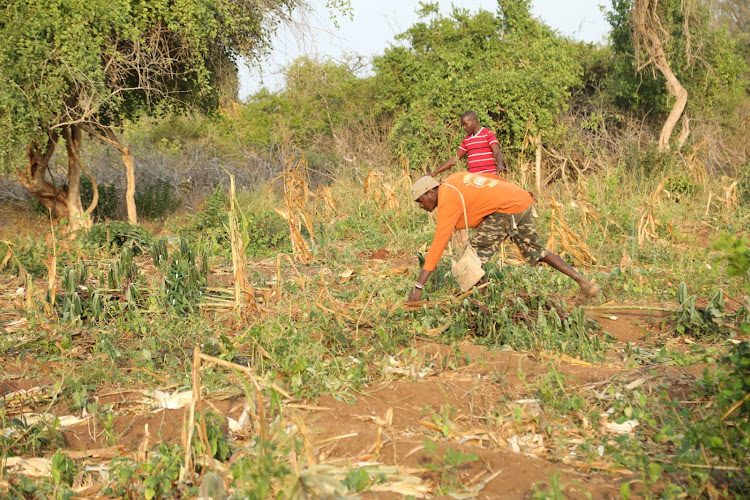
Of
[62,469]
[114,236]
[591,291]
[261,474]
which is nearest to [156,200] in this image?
[114,236]

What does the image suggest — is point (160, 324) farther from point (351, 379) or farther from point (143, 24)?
point (143, 24)

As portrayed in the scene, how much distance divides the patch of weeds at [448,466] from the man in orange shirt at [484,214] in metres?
1.86

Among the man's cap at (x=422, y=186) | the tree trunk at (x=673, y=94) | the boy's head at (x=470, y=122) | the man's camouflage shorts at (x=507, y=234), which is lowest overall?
the man's camouflage shorts at (x=507, y=234)

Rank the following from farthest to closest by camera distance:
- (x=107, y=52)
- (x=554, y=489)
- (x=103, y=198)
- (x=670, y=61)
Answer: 1. (x=670, y=61)
2. (x=103, y=198)
3. (x=107, y=52)
4. (x=554, y=489)

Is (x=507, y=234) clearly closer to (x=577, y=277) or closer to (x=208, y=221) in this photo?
(x=577, y=277)

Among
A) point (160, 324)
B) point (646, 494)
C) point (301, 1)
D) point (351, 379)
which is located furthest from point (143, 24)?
point (646, 494)

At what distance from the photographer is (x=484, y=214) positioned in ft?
17.4

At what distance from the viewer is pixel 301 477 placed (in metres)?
2.28

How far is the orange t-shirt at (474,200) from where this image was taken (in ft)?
16.1

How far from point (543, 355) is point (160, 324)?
8.87 ft

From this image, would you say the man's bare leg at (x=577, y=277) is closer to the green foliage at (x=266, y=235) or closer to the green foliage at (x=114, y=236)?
the green foliage at (x=266, y=235)

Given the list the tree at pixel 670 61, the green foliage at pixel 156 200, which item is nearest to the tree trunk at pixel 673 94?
the tree at pixel 670 61

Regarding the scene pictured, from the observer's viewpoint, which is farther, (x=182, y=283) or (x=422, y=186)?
(x=182, y=283)

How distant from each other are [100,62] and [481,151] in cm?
489
